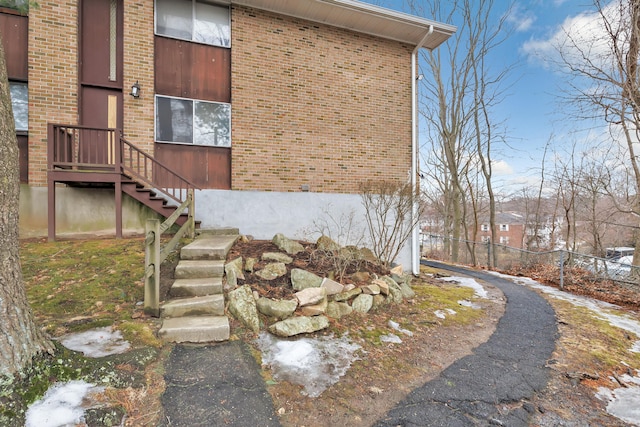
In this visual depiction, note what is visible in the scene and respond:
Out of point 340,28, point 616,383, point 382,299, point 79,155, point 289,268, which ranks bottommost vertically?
point 616,383

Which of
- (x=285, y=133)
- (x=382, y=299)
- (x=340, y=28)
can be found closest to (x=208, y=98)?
(x=285, y=133)

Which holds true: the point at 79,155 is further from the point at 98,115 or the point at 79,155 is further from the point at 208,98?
the point at 208,98

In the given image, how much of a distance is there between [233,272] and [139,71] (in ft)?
18.3

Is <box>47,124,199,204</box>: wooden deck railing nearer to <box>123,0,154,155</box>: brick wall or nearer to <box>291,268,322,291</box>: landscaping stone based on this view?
<box>123,0,154,155</box>: brick wall

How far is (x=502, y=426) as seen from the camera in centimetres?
226

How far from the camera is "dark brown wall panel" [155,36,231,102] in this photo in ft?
22.2

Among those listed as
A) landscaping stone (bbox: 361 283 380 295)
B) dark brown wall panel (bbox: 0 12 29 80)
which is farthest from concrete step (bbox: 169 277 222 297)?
dark brown wall panel (bbox: 0 12 29 80)

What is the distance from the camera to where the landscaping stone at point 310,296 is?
12.8 ft

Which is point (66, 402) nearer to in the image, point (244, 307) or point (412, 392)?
point (244, 307)

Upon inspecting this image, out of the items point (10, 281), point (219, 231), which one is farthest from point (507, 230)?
point (10, 281)

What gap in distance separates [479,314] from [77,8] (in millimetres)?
10343

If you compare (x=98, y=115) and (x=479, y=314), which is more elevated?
(x=98, y=115)

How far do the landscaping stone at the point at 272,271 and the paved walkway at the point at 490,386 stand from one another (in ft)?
8.35

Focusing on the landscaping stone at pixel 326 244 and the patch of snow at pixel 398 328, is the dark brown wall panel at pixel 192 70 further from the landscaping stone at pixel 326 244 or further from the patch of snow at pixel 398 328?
the patch of snow at pixel 398 328
